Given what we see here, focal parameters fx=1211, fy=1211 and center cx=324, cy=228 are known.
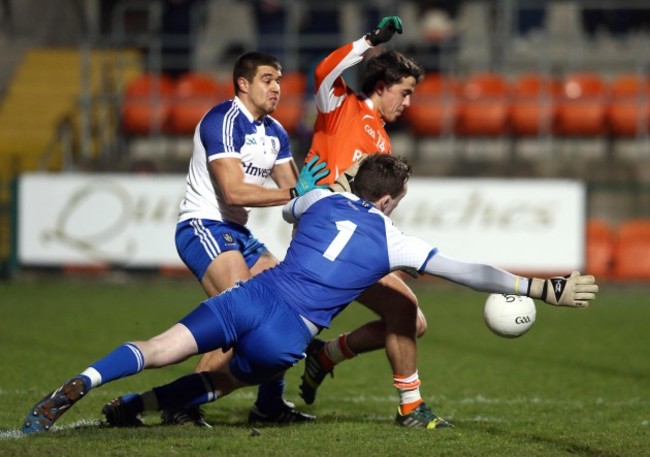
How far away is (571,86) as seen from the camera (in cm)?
2264

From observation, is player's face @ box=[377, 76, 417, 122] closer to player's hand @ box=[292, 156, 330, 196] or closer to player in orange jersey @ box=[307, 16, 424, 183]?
player in orange jersey @ box=[307, 16, 424, 183]

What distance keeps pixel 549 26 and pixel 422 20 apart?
268 cm

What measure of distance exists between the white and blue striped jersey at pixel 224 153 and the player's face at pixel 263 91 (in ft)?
0.26

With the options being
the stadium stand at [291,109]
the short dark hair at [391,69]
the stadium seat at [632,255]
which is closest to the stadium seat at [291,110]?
the stadium stand at [291,109]

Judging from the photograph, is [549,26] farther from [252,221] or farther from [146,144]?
[252,221]

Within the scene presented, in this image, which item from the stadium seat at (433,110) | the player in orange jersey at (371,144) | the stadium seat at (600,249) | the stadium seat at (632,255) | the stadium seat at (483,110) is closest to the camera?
the player in orange jersey at (371,144)

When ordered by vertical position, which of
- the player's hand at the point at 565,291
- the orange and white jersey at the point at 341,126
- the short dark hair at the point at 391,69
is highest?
the short dark hair at the point at 391,69

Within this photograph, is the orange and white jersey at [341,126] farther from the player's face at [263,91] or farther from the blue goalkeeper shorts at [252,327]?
the blue goalkeeper shorts at [252,327]

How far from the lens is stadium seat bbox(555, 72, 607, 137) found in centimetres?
2225

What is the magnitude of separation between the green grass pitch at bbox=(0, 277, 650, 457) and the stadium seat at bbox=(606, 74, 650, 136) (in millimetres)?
5307

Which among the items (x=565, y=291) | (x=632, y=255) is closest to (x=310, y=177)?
(x=565, y=291)

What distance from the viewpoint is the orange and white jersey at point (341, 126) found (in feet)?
25.5

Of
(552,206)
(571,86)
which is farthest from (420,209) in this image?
(571,86)

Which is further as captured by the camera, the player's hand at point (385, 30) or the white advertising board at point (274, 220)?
the white advertising board at point (274, 220)
